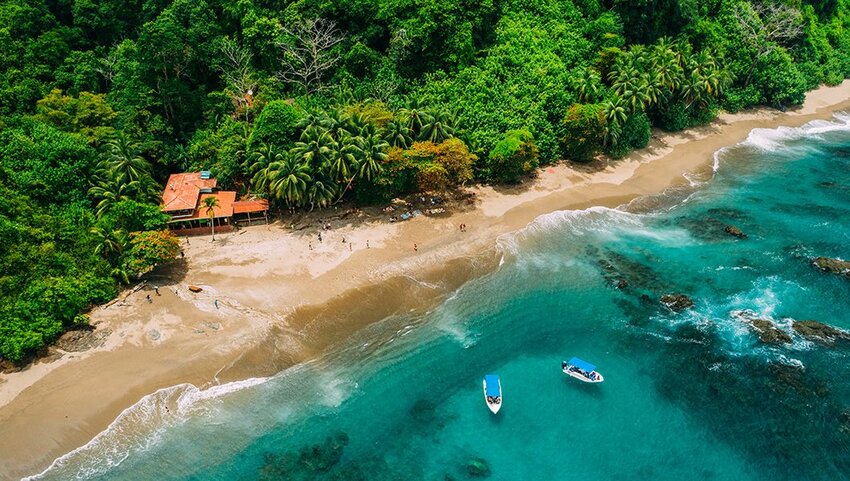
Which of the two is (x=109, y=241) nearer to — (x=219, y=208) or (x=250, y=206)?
(x=219, y=208)

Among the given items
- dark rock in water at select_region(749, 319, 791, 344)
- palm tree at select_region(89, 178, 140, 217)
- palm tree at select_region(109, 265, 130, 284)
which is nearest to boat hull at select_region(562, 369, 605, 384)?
dark rock in water at select_region(749, 319, 791, 344)

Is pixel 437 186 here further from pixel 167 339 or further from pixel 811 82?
pixel 811 82

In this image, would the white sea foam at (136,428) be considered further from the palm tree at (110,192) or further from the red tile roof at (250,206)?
the palm tree at (110,192)

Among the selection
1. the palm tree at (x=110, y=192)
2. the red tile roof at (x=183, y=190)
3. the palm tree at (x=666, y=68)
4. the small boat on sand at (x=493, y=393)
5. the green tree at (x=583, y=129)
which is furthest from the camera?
the palm tree at (x=666, y=68)

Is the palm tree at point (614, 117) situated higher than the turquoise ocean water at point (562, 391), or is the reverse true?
the palm tree at point (614, 117)

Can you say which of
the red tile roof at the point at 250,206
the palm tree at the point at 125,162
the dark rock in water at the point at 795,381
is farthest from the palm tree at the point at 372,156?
the dark rock in water at the point at 795,381

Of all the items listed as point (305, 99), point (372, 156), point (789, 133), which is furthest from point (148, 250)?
point (789, 133)

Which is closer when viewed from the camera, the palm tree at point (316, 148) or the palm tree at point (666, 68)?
the palm tree at point (316, 148)

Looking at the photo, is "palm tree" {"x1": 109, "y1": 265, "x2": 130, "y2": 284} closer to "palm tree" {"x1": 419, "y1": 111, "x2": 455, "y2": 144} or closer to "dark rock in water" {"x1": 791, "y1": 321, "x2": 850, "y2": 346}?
"palm tree" {"x1": 419, "y1": 111, "x2": 455, "y2": 144}
